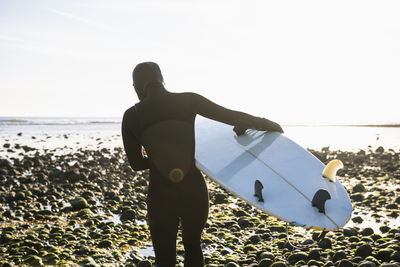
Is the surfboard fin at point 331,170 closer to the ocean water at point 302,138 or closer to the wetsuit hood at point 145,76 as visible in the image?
the wetsuit hood at point 145,76

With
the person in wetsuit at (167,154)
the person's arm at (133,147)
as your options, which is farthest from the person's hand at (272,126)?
the person's arm at (133,147)

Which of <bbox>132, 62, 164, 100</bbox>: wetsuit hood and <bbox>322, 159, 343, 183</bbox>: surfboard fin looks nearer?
<bbox>132, 62, 164, 100</bbox>: wetsuit hood

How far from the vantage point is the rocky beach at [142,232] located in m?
5.07

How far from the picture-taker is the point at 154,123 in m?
2.69

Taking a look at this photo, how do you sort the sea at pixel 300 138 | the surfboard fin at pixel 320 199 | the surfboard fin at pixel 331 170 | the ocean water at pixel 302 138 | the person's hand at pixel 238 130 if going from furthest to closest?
the ocean water at pixel 302 138 → the sea at pixel 300 138 → the person's hand at pixel 238 130 → the surfboard fin at pixel 331 170 → the surfboard fin at pixel 320 199

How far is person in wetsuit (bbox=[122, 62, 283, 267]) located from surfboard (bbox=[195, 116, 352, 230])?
1.12ft

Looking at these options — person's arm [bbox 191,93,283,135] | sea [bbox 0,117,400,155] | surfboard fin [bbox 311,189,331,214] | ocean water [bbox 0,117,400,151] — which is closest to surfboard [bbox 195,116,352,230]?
surfboard fin [bbox 311,189,331,214]

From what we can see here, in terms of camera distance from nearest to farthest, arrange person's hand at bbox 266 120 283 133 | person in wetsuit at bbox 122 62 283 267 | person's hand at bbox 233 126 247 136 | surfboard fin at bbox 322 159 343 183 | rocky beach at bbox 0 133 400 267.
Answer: person in wetsuit at bbox 122 62 283 267 → person's hand at bbox 266 120 283 133 → surfboard fin at bbox 322 159 343 183 → person's hand at bbox 233 126 247 136 → rocky beach at bbox 0 133 400 267

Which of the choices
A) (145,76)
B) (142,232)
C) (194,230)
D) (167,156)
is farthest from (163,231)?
(142,232)

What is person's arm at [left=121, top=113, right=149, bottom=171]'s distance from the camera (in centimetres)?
273

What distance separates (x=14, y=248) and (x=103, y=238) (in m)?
1.35

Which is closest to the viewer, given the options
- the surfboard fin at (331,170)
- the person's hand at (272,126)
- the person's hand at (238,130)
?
the person's hand at (272,126)

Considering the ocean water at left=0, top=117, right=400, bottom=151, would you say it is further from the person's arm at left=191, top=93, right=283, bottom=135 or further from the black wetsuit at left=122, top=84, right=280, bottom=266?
the black wetsuit at left=122, top=84, right=280, bottom=266

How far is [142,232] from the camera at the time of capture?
21.2ft
